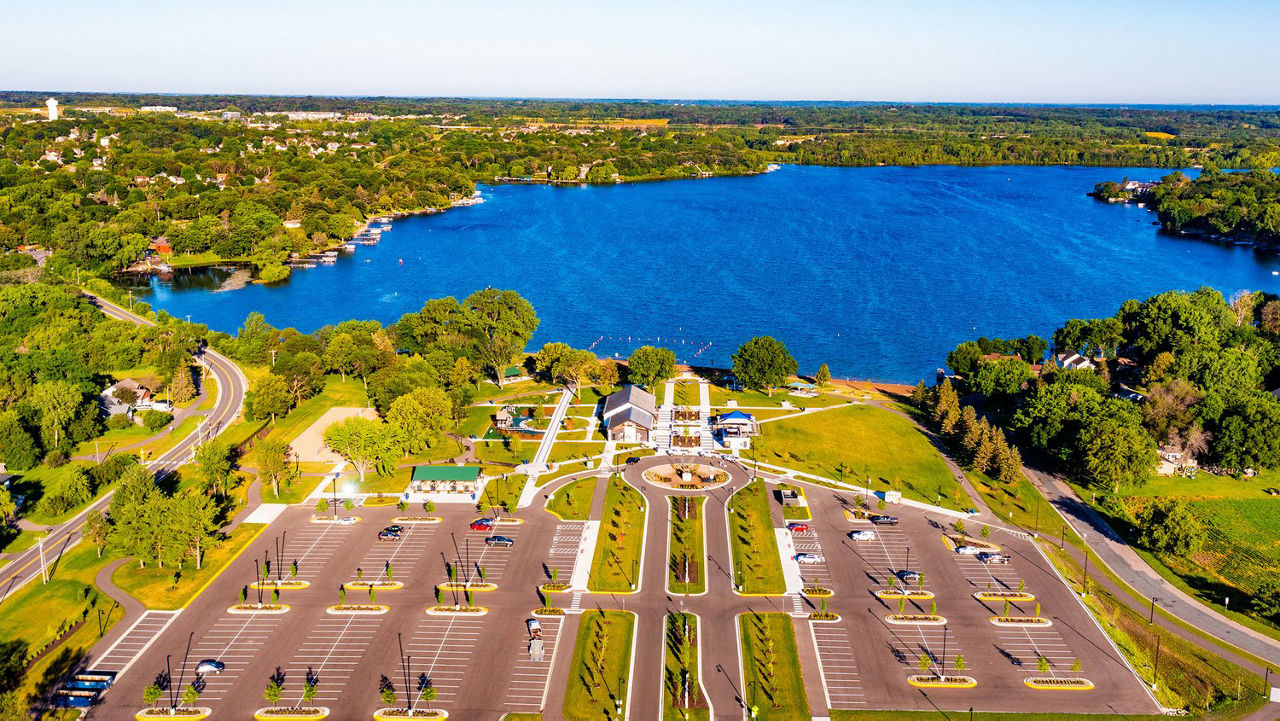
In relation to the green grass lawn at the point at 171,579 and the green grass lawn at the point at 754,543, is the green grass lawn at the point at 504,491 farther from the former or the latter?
the green grass lawn at the point at 171,579

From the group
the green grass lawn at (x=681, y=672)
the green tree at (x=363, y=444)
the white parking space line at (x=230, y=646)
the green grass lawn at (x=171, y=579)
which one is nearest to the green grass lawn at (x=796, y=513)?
the green grass lawn at (x=681, y=672)

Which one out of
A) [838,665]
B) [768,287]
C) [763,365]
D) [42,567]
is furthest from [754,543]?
[768,287]

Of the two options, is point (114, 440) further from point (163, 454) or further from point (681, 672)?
point (681, 672)

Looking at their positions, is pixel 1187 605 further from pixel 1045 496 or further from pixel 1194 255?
pixel 1194 255

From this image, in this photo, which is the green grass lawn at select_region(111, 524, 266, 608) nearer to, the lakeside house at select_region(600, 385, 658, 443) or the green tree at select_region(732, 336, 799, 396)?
the lakeside house at select_region(600, 385, 658, 443)

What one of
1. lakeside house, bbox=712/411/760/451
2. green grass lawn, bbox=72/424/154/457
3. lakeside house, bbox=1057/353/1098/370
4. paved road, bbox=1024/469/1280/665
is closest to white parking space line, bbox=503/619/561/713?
lakeside house, bbox=712/411/760/451

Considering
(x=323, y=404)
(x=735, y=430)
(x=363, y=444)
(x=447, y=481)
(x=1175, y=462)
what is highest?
(x=363, y=444)
